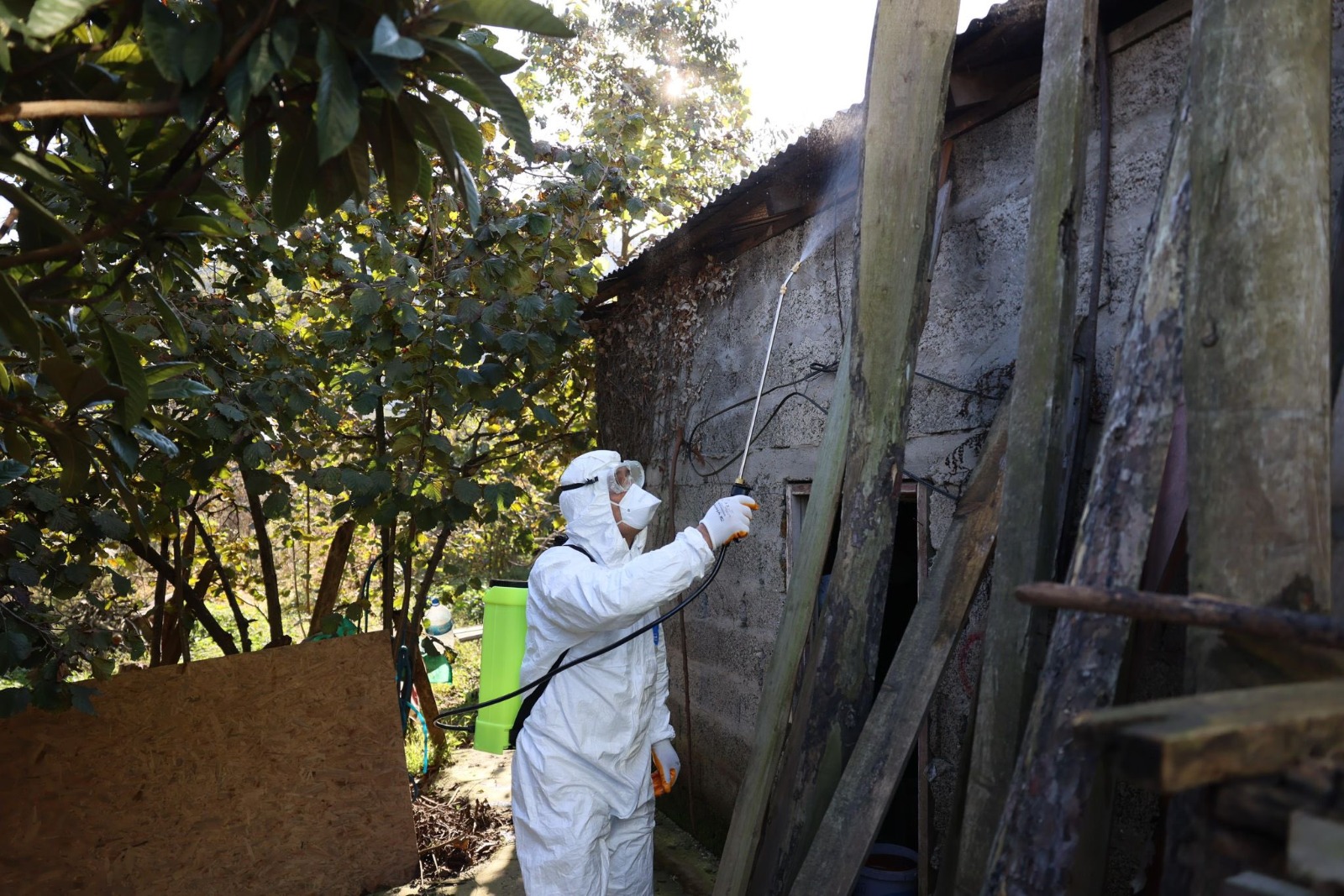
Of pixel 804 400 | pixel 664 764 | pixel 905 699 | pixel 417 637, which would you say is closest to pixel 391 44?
pixel 905 699

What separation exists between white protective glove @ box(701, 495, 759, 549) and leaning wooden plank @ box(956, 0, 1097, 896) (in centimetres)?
114

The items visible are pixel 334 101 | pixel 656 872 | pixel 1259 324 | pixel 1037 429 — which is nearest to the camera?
pixel 334 101

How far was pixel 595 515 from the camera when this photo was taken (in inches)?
138

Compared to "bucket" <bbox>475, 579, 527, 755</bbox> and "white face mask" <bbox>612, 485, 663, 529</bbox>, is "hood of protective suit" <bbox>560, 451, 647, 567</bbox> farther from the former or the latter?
"bucket" <bbox>475, 579, 527, 755</bbox>

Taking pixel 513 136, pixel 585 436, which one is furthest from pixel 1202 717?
pixel 585 436

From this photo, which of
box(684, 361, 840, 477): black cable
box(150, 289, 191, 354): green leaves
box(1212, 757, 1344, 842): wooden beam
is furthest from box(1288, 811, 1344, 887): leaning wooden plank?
box(684, 361, 840, 477): black cable

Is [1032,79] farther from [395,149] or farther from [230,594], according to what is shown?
[230,594]

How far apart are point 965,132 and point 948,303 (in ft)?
1.99

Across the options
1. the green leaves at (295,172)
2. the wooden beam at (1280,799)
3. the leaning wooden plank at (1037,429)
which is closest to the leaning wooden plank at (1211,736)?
the wooden beam at (1280,799)

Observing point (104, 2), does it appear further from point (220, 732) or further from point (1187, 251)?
point (220, 732)

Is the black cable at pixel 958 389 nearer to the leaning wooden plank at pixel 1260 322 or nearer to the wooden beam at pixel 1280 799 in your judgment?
the leaning wooden plank at pixel 1260 322

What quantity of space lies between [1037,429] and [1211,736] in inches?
55.5

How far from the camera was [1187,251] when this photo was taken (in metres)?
1.69

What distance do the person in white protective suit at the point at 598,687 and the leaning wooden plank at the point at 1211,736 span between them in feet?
7.23
